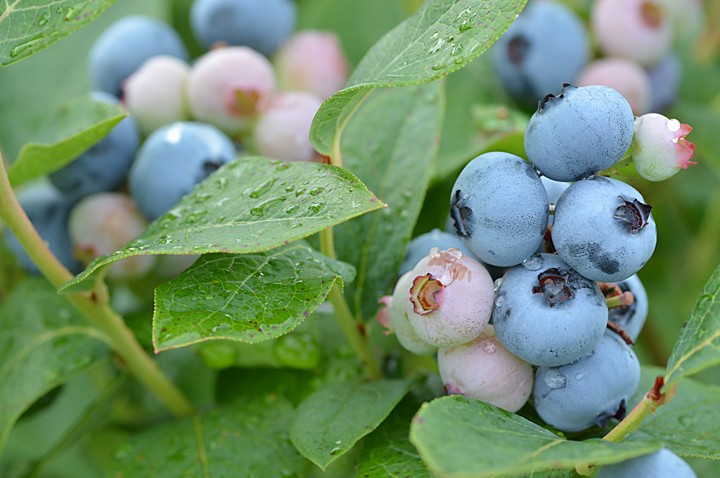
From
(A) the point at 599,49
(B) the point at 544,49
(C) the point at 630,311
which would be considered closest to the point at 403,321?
(C) the point at 630,311

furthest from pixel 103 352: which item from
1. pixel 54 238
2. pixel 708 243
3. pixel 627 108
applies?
pixel 708 243

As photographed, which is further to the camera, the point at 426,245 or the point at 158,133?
the point at 158,133

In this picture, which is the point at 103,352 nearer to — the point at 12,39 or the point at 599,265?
the point at 12,39

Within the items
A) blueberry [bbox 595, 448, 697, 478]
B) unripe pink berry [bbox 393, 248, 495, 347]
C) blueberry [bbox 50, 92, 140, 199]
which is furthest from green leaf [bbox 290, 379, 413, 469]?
blueberry [bbox 50, 92, 140, 199]

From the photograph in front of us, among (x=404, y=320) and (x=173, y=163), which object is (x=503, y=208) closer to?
(x=404, y=320)

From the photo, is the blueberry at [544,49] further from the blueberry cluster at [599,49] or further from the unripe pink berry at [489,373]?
the unripe pink berry at [489,373]

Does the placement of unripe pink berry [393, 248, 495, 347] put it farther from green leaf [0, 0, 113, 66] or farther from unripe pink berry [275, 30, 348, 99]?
unripe pink berry [275, 30, 348, 99]
